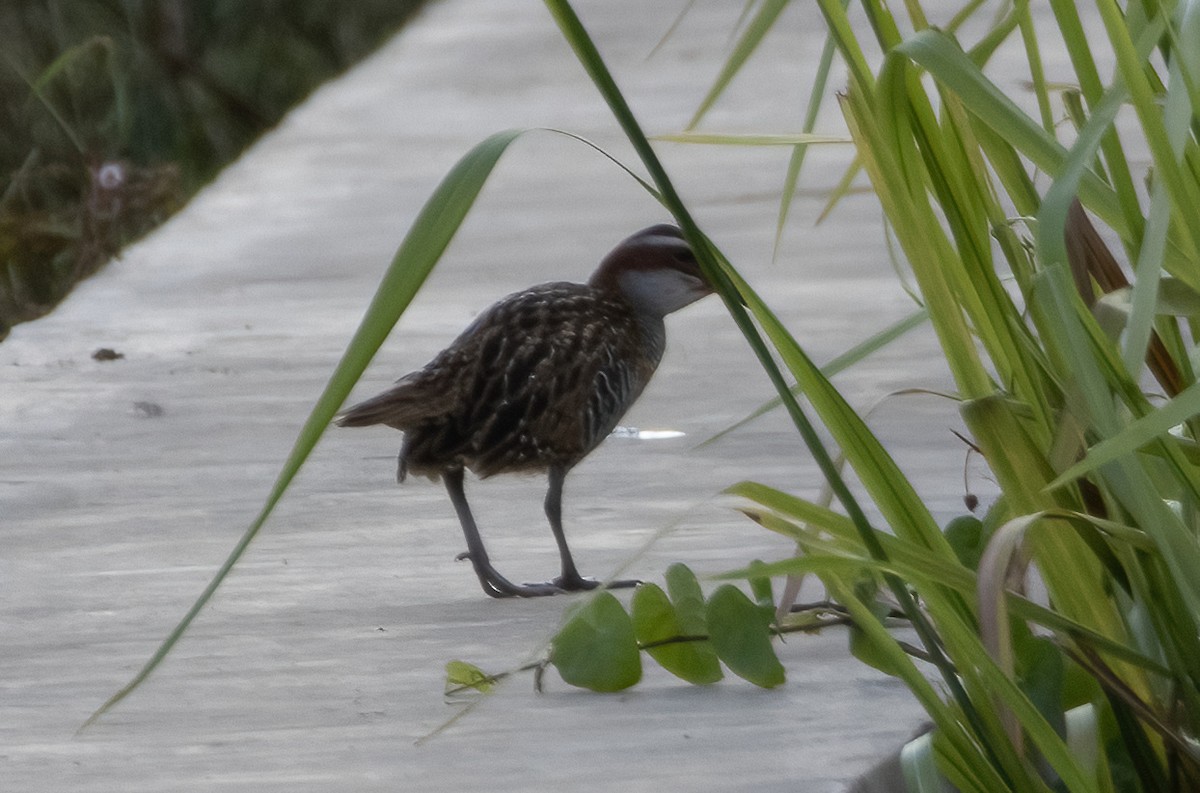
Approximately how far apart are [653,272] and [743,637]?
3.92 feet

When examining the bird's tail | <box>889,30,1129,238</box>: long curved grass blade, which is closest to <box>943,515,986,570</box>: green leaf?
<box>889,30,1129,238</box>: long curved grass blade

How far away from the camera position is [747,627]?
3209 millimetres

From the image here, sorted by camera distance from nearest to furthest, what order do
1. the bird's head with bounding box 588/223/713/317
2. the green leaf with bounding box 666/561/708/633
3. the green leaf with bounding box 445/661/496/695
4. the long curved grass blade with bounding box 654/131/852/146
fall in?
the long curved grass blade with bounding box 654/131/852/146 → the green leaf with bounding box 666/561/708/633 → the green leaf with bounding box 445/661/496/695 → the bird's head with bounding box 588/223/713/317

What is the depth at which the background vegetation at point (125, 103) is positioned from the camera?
10469 mm

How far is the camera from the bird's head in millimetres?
4262

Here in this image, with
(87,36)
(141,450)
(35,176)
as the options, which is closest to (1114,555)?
(141,450)

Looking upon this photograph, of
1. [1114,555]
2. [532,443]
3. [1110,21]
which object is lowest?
[532,443]

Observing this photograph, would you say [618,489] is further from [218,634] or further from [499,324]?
[218,634]

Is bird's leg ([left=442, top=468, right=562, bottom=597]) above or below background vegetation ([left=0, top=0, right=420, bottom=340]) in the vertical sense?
above

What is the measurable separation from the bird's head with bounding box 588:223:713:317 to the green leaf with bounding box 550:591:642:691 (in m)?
1.13

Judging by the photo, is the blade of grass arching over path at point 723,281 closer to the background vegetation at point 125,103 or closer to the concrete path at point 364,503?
the concrete path at point 364,503

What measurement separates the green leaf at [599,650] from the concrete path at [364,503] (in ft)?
0.13

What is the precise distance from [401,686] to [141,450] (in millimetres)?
2063

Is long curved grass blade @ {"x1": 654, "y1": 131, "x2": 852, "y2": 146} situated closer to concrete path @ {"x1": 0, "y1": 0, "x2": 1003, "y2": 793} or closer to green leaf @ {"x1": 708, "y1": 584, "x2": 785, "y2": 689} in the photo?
concrete path @ {"x1": 0, "y1": 0, "x2": 1003, "y2": 793}
